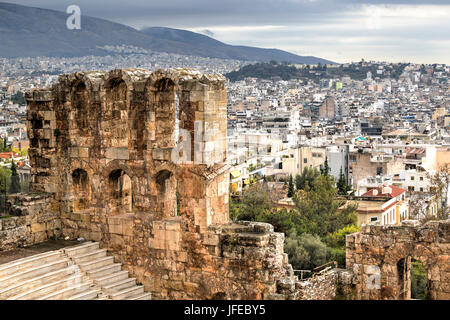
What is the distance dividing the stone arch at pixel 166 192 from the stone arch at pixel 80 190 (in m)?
2.58

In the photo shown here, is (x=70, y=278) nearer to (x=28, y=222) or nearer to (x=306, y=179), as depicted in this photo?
(x=28, y=222)

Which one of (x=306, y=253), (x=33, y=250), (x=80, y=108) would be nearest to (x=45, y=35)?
(x=306, y=253)

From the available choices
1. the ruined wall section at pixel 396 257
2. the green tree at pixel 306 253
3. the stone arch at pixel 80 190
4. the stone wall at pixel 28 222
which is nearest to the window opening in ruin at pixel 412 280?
the ruined wall section at pixel 396 257

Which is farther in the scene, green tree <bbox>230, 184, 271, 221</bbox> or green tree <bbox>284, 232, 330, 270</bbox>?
green tree <bbox>230, 184, 271, 221</bbox>

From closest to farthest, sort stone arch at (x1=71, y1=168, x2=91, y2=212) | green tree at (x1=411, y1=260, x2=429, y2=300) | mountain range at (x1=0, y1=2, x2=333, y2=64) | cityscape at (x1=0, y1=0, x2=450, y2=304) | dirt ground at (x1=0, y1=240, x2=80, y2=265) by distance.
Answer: cityscape at (x1=0, y1=0, x2=450, y2=304) < dirt ground at (x1=0, y1=240, x2=80, y2=265) < stone arch at (x1=71, y1=168, x2=91, y2=212) < green tree at (x1=411, y1=260, x2=429, y2=300) < mountain range at (x1=0, y1=2, x2=333, y2=64)

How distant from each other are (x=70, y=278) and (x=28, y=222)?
2634 mm

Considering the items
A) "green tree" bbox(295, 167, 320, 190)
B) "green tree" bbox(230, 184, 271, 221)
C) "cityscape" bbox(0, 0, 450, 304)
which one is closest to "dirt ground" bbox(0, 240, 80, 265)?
"cityscape" bbox(0, 0, 450, 304)

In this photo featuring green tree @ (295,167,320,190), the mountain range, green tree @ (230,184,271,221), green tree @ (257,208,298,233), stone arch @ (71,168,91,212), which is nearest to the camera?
stone arch @ (71,168,91,212)

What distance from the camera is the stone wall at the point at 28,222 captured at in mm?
16156

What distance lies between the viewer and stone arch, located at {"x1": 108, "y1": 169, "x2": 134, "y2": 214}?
54.0 ft

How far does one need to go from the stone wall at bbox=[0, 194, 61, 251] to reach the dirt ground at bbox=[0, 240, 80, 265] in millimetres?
267

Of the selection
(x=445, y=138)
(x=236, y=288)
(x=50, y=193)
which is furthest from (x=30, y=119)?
(x=445, y=138)

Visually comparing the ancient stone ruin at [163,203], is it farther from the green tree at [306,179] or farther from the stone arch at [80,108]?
the green tree at [306,179]

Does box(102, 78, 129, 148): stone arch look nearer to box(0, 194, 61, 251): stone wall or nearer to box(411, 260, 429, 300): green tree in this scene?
box(0, 194, 61, 251): stone wall
